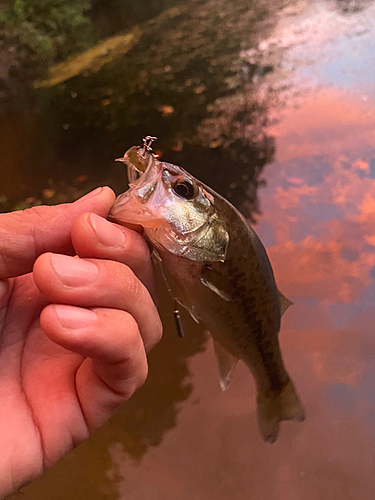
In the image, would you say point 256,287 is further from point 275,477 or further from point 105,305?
point 275,477

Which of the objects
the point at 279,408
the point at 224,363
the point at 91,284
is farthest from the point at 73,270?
the point at 279,408

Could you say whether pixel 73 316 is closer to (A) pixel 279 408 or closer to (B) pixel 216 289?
(B) pixel 216 289

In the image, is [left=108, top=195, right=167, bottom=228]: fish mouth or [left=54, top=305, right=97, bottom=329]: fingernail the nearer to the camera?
[left=54, top=305, right=97, bottom=329]: fingernail

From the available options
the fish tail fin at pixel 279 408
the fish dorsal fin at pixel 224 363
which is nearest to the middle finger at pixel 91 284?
the fish dorsal fin at pixel 224 363

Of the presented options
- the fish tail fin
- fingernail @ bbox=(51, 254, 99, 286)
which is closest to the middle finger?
fingernail @ bbox=(51, 254, 99, 286)

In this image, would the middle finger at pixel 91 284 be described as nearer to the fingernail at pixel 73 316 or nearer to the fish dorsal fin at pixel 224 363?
the fingernail at pixel 73 316

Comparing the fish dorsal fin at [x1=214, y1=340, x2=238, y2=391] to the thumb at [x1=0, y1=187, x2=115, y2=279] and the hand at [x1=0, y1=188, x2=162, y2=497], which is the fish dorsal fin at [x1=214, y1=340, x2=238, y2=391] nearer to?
the hand at [x1=0, y1=188, x2=162, y2=497]
